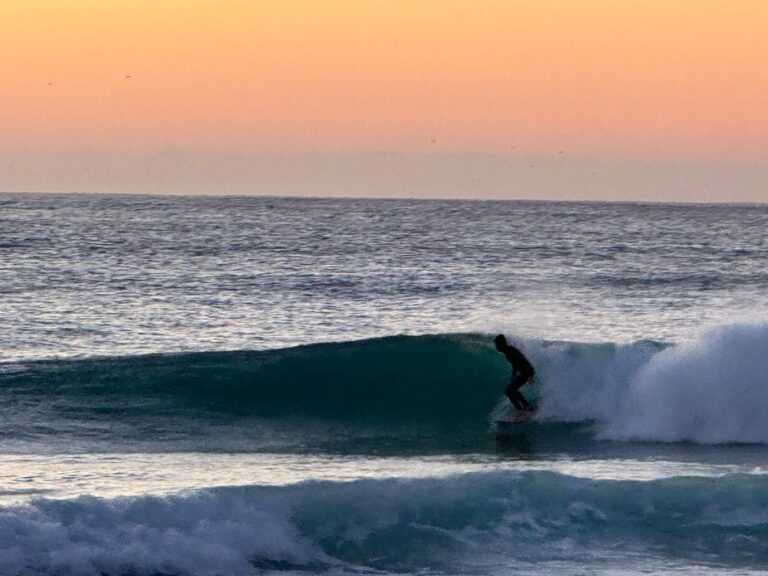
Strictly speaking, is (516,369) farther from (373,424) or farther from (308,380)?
(308,380)

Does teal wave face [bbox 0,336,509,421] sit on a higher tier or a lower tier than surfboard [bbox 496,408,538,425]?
higher

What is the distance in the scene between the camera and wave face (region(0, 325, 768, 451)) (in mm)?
15492

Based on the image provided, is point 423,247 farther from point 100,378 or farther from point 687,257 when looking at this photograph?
point 100,378

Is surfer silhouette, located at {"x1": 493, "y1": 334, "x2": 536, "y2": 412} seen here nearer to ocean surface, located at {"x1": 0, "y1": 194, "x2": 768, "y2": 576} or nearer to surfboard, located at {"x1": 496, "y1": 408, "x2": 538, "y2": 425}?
surfboard, located at {"x1": 496, "y1": 408, "x2": 538, "y2": 425}

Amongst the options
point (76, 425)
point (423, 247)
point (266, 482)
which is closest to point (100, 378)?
point (76, 425)

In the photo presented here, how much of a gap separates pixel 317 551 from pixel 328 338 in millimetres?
10147

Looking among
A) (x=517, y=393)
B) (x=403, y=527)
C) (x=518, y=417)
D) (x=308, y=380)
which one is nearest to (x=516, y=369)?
(x=517, y=393)

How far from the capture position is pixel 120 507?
1053 centimetres

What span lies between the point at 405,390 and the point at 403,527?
6.71m

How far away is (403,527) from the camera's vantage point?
11.1 meters

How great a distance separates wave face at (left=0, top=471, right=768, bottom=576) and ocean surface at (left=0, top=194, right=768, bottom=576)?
0.02 meters

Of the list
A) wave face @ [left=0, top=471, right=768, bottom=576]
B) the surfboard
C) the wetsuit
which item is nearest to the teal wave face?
the surfboard

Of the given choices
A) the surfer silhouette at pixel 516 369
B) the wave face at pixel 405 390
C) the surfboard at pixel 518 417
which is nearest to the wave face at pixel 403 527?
the wave face at pixel 405 390

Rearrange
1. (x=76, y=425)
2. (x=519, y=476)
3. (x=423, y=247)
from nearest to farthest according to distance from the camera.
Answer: (x=519, y=476)
(x=76, y=425)
(x=423, y=247)
